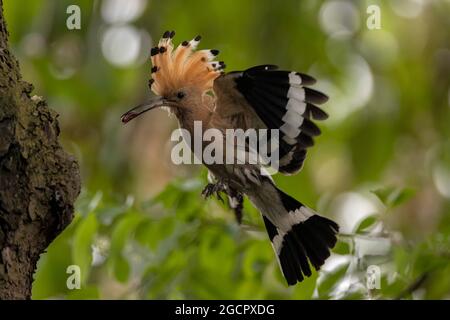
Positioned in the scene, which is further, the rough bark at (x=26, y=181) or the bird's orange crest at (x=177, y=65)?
the bird's orange crest at (x=177, y=65)

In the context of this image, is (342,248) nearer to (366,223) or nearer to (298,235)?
(366,223)

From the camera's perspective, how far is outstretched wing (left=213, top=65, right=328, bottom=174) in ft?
7.84

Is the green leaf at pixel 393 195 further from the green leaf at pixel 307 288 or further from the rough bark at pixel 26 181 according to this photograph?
the rough bark at pixel 26 181

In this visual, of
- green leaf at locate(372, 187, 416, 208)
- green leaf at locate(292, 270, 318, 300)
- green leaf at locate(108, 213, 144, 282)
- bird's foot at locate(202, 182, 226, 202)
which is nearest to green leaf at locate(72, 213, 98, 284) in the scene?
green leaf at locate(108, 213, 144, 282)

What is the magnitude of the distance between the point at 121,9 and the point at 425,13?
1986mm

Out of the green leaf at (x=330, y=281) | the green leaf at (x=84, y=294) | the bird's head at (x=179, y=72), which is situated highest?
the bird's head at (x=179, y=72)

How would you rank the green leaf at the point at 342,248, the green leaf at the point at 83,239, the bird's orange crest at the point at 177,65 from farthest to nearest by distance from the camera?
1. the green leaf at the point at 342,248
2. the green leaf at the point at 83,239
3. the bird's orange crest at the point at 177,65

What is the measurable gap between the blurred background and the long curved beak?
65 cm

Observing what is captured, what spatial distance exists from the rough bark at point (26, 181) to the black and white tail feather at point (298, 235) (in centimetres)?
80

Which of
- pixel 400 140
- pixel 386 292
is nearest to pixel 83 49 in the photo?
pixel 400 140

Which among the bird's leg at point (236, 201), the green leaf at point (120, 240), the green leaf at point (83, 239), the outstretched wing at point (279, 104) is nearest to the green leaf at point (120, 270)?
the green leaf at point (120, 240)

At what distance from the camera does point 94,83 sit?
4559 mm

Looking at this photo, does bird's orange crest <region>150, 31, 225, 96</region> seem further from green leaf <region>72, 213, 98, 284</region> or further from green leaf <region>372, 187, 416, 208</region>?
green leaf <region>372, 187, 416, 208</region>

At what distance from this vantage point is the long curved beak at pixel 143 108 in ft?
7.00
